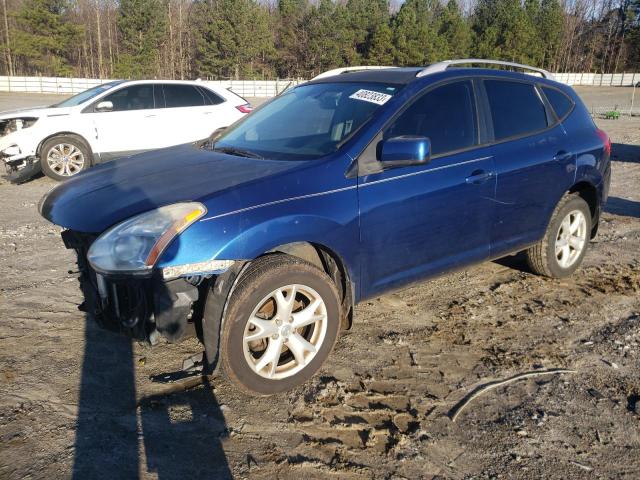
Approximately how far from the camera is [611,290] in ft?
15.8

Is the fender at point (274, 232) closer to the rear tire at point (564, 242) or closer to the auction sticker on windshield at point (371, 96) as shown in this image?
the auction sticker on windshield at point (371, 96)

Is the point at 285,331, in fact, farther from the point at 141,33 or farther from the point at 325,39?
the point at 325,39

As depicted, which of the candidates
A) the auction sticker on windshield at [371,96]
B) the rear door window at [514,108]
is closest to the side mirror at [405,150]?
A: the auction sticker on windshield at [371,96]

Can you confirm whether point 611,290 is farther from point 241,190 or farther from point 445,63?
point 241,190

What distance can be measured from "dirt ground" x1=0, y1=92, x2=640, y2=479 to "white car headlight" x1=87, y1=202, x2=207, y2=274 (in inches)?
32.9

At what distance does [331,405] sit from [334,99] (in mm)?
2145

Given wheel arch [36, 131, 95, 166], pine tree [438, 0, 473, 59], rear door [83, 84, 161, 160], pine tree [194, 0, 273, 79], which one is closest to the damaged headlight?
wheel arch [36, 131, 95, 166]

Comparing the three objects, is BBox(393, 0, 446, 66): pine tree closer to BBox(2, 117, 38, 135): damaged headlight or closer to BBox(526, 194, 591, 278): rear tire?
BBox(2, 117, 38, 135): damaged headlight

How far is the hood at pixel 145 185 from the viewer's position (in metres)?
3.03

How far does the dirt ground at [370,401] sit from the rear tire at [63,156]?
4904 mm

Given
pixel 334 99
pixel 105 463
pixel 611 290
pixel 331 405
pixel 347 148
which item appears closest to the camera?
pixel 105 463

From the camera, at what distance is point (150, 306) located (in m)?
2.87

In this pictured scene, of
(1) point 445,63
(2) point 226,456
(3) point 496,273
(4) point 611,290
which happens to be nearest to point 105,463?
(2) point 226,456

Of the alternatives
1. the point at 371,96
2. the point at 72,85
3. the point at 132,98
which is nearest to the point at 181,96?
the point at 132,98
